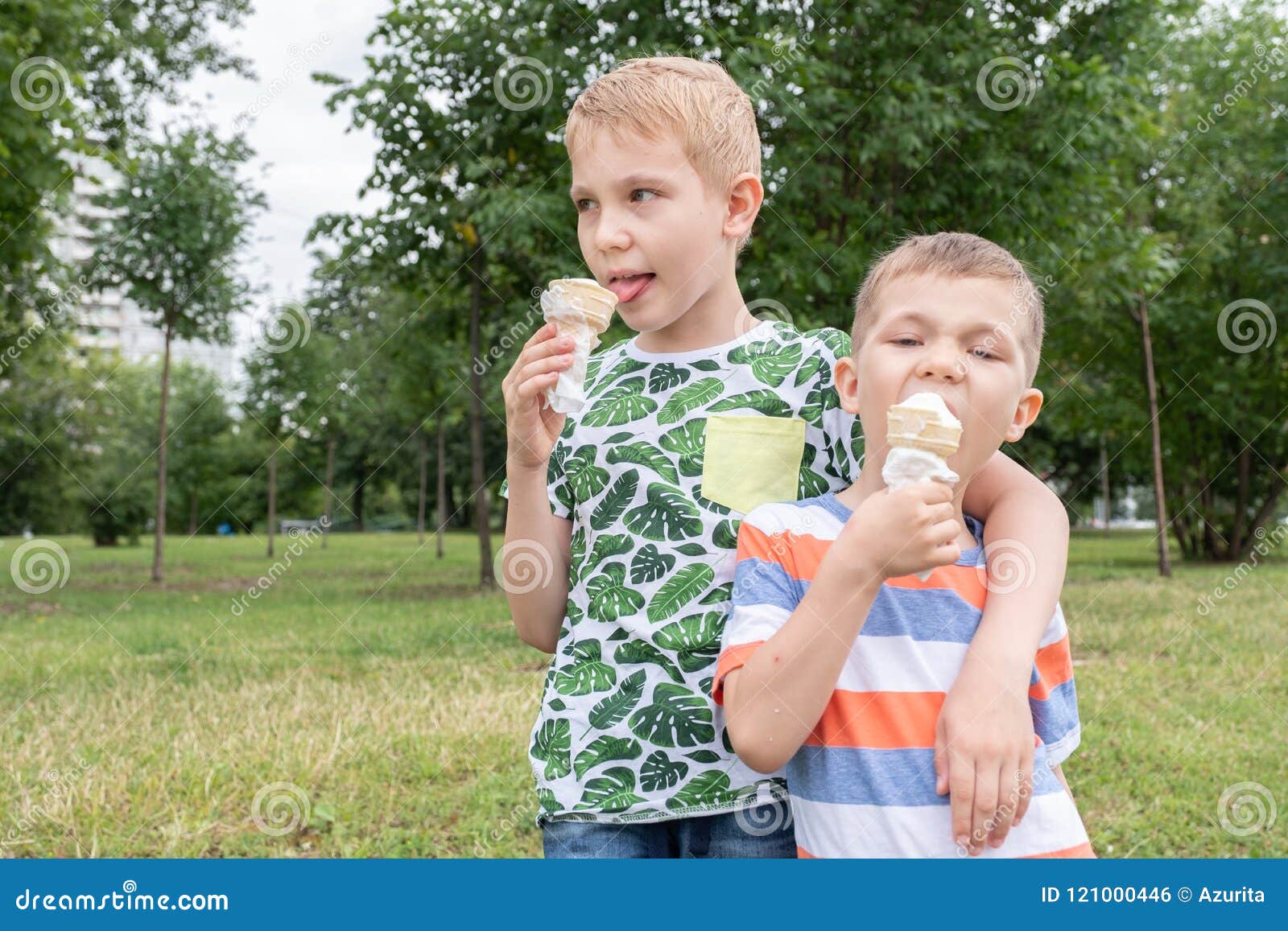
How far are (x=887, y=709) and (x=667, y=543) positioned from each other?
0.44 m

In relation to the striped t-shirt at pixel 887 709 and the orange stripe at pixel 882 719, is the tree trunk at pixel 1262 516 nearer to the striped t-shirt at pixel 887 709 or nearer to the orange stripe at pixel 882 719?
the striped t-shirt at pixel 887 709

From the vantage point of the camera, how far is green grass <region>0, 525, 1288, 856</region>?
4.77 m

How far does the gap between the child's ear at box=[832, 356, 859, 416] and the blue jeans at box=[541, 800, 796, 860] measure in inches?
24.1

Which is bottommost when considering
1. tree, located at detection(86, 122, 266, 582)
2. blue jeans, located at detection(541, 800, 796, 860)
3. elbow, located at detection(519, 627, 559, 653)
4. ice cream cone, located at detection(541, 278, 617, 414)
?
blue jeans, located at detection(541, 800, 796, 860)

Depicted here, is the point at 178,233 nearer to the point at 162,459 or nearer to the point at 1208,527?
the point at 162,459

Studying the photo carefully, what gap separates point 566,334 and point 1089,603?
12906mm

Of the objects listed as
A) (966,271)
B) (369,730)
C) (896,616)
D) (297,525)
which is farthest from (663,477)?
(297,525)

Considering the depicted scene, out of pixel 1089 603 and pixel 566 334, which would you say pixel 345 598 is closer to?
pixel 1089 603

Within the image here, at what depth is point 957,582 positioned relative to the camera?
1608 mm

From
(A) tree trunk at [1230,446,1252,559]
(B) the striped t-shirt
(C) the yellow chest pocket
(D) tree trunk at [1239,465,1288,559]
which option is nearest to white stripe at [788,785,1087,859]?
(B) the striped t-shirt

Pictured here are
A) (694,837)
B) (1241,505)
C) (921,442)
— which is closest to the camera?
(921,442)

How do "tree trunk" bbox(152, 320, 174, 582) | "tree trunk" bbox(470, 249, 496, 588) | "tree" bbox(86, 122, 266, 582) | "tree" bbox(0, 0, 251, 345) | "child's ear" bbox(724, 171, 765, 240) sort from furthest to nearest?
"tree trunk" bbox(152, 320, 174, 582)
"tree" bbox(86, 122, 266, 582)
"tree trunk" bbox(470, 249, 496, 588)
"tree" bbox(0, 0, 251, 345)
"child's ear" bbox(724, 171, 765, 240)

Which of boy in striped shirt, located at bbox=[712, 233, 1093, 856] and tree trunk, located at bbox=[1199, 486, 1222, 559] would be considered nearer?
boy in striped shirt, located at bbox=[712, 233, 1093, 856]

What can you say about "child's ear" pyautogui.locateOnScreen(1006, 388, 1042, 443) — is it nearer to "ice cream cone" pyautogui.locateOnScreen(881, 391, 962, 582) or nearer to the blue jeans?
"ice cream cone" pyautogui.locateOnScreen(881, 391, 962, 582)
